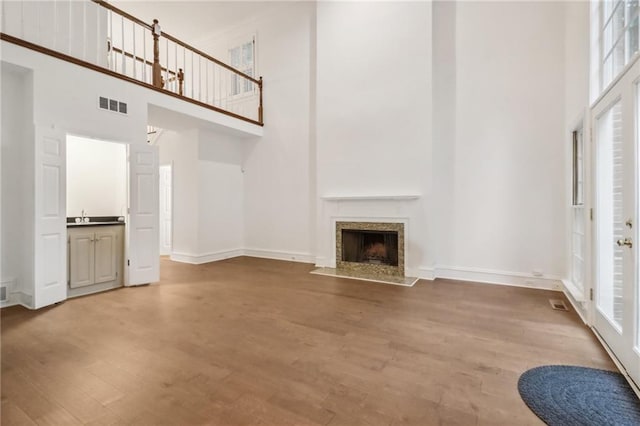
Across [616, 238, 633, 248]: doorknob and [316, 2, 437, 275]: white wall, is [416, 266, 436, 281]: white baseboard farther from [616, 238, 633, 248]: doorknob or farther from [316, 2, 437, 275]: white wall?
[616, 238, 633, 248]: doorknob

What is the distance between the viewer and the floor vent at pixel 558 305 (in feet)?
11.2

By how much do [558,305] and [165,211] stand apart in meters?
8.10

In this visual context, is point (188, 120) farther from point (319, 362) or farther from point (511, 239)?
point (511, 239)

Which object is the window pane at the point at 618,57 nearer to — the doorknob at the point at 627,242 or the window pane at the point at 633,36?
the window pane at the point at 633,36

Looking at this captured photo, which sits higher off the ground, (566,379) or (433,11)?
(433,11)

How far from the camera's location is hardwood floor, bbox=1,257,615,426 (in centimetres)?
168

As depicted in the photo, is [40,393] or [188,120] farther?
[188,120]

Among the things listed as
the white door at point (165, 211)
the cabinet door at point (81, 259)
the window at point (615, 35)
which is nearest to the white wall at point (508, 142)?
the window at point (615, 35)

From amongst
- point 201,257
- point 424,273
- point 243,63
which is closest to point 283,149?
point 243,63

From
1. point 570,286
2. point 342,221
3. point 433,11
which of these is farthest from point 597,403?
point 433,11

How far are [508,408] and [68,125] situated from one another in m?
5.21

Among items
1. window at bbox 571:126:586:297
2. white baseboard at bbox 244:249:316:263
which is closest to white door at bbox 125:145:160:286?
white baseboard at bbox 244:249:316:263

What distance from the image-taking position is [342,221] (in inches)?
218

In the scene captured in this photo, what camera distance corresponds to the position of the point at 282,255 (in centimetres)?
660
